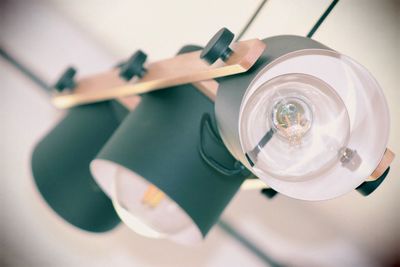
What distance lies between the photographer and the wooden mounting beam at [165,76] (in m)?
0.46

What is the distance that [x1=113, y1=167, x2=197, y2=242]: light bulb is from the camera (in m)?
0.62

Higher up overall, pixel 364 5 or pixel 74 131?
pixel 364 5

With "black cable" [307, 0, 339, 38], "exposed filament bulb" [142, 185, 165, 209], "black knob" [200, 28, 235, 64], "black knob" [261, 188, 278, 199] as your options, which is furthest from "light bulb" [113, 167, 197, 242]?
"black cable" [307, 0, 339, 38]

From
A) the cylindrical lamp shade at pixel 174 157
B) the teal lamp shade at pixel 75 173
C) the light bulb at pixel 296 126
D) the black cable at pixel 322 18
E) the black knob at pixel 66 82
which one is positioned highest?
the black cable at pixel 322 18

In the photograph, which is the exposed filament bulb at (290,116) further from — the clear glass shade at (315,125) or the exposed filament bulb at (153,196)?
the exposed filament bulb at (153,196)

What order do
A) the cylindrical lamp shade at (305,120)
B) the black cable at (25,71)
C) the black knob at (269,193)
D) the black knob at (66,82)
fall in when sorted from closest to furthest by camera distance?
1. the cylindrical lamp shade at (305,120)
2. the black knob at (269,193)
3. the black knob at (66,82)
4. the black cable at (25,71)

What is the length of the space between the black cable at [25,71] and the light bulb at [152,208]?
1.56ft

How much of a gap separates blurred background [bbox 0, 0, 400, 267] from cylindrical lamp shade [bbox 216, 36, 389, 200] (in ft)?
0.90

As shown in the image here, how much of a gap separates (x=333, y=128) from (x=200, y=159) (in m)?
0.18

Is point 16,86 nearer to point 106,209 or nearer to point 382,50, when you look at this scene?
point 106,209

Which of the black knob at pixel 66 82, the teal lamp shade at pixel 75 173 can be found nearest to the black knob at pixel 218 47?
the teal lamp shade at pixel 75 173

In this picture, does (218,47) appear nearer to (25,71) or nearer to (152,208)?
(152,208)

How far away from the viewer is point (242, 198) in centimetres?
108

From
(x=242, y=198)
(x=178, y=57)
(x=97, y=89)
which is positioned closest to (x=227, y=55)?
(x=178, y=57)
